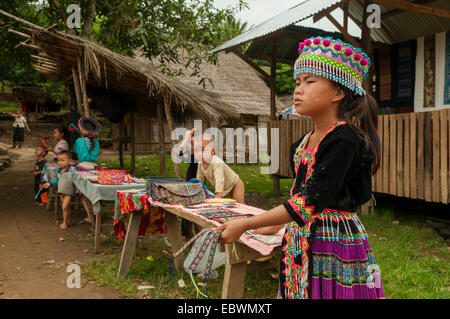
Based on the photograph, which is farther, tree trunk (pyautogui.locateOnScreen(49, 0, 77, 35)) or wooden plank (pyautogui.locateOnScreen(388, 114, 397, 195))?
tree trunk (pyautogui.locateOnScreen(49, 0, 77, 35))

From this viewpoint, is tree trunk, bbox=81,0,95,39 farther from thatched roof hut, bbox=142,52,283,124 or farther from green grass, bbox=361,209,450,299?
green grass, bbox=361,209,450,299

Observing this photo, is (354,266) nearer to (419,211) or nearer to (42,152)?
(419,211)

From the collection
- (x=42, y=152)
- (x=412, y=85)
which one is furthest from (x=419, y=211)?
(x=42, y=152)

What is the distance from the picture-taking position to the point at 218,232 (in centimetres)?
157

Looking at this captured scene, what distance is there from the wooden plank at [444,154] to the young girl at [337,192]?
4078 mm

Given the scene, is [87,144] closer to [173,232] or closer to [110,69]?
[110,69]

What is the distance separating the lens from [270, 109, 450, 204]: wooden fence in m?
4.83

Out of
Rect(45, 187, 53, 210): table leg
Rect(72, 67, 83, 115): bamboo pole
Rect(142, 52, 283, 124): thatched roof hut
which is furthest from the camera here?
Rect(142, 52, 283, 124): thatched roof hut

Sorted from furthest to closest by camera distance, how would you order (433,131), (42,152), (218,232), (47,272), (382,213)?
(42,152) → (382,213) → (433,131) → (47,272) → (218,232)

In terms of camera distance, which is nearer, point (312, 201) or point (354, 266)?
point (312, 201)

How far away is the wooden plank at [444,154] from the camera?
4.77m

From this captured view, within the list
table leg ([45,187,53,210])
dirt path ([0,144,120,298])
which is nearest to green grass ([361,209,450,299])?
dirt path ([0,144,120,298])

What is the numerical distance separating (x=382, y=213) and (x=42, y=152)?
24.6 ft

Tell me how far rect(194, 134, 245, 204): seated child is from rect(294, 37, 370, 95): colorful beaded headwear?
116 inches
